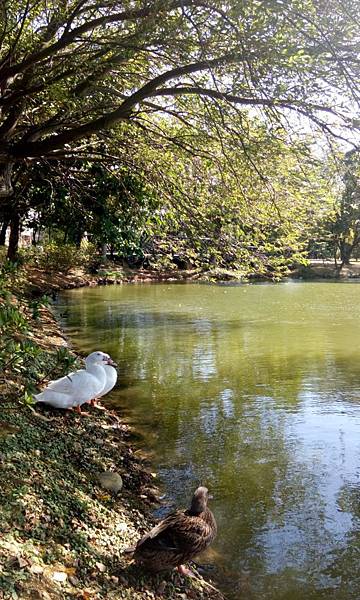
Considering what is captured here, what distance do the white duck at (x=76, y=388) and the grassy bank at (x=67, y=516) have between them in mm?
429

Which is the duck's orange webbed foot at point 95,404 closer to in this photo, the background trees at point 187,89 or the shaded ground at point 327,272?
the background trees at point 187,89

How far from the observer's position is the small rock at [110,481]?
18.5ft

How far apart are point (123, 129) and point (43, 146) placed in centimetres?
235

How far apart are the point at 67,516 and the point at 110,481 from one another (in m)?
1.34

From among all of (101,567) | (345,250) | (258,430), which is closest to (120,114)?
(258,430)

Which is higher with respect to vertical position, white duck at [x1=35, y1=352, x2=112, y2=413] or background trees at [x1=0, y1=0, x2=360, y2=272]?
background trees at [x1=0, y1=0, x2=360, y2=272]

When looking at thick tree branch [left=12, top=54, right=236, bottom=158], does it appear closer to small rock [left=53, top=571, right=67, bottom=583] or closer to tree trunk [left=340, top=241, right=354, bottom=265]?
small rock [left=53, top=571, right=67, bottom=583]

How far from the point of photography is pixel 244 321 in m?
20.9

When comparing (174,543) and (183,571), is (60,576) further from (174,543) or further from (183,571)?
(183,571)

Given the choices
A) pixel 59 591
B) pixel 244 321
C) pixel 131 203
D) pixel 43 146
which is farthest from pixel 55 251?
pixel 59 591

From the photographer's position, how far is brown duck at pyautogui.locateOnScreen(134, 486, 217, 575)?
4074mm

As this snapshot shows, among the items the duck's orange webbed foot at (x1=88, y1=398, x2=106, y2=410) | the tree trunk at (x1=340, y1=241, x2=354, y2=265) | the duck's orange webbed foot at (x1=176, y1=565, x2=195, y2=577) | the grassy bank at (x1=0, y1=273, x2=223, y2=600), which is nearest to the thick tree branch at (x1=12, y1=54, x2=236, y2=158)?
the grassy bank at (x1=0, y1=273, x2=223, y2=600)

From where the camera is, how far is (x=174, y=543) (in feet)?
13.6

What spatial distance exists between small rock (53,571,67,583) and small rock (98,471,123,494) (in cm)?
192
